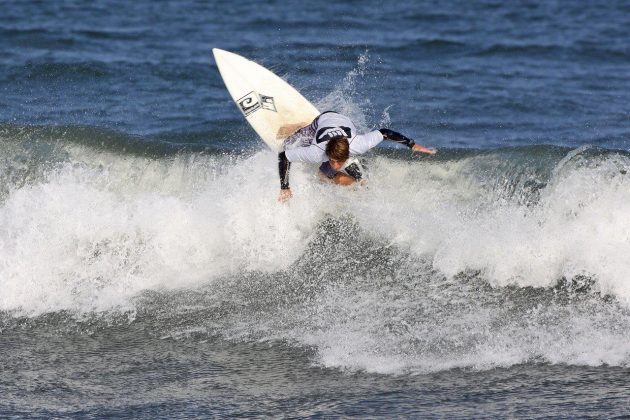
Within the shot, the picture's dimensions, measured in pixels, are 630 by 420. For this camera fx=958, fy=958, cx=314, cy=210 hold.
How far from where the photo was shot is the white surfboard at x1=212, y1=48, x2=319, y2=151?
37.1 ft

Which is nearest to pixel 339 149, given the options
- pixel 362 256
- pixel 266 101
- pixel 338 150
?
pixel 338 150

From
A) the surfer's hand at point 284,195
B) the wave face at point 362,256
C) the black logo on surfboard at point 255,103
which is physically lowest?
the wave face at point 362,256

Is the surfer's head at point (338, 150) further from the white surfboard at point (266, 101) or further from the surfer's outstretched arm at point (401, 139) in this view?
the white surfboard at point (266, 101)

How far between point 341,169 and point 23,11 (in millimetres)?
14446

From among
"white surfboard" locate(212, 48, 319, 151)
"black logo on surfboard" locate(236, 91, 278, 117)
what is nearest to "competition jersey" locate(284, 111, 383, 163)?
"white surfboard" locate(212, 48, 319, 151)

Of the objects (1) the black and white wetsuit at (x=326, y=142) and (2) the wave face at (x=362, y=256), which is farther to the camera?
(1) the black and white wetsuit at (x=326, y=142)

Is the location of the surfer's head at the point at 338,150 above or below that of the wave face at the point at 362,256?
above

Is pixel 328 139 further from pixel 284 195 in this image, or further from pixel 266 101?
pixel 266 101

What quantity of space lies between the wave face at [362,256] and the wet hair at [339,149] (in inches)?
43.8

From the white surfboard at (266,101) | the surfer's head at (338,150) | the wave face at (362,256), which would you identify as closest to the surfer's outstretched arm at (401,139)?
the surfer's head at (338,150)

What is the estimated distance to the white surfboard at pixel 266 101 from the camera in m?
11.3

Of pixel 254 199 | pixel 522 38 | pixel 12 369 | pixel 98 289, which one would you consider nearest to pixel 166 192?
pixel 254 199

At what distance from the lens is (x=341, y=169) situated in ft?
33.1

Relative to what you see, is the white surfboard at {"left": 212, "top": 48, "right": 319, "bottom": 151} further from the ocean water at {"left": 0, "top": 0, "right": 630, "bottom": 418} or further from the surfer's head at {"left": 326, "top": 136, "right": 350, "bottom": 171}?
the surfer's head at {"left": 326, "top": 136, "right": 350, "bottom": 171}
